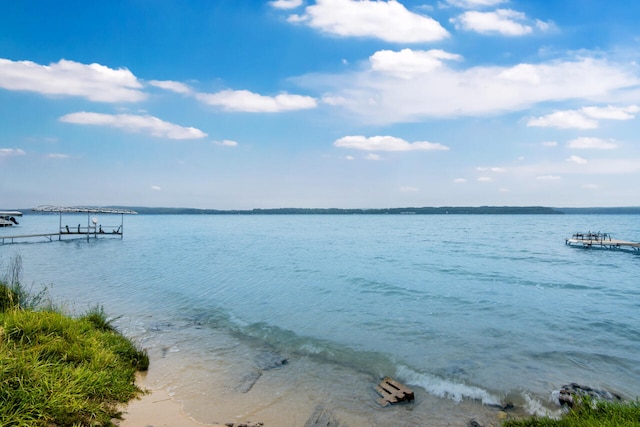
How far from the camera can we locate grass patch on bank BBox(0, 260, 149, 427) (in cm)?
537

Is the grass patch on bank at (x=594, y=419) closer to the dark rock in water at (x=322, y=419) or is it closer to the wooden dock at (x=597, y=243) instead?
the dark rock in water at (x=322, y=419)

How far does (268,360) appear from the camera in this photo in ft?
34.8

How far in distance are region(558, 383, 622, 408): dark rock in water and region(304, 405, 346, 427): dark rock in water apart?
4.96m

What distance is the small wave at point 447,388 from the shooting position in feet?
28.1

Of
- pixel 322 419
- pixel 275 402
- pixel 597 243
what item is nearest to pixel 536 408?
pixel 322 419

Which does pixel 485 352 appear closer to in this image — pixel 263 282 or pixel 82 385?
pixel 82 385

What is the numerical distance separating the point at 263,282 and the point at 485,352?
14.4 metres

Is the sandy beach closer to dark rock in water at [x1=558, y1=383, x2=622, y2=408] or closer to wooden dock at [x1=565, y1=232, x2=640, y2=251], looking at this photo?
dark rock in water at [x1=558, y1=383, x2=622, y2=408]

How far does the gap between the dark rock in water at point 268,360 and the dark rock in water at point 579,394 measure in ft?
21.7

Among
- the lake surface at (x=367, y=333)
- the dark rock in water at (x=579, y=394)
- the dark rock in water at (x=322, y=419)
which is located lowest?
the lake surface at (x=367, y=333)

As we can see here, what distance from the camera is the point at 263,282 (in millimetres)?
23281

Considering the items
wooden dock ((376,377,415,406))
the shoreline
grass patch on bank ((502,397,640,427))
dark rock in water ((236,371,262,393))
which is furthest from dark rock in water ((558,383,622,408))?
dark rock in water ((236,371,262,393))

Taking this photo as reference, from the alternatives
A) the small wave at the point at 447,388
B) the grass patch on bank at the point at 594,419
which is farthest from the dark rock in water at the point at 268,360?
the grass patch on bank at the point at 594,419

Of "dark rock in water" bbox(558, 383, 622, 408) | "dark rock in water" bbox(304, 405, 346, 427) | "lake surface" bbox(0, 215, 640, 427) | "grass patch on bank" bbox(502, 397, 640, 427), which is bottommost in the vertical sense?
"lake surface" bbox(0, 215, 640, 427)
